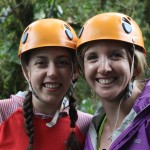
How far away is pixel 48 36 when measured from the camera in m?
2.78

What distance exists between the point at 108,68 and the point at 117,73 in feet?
0.24

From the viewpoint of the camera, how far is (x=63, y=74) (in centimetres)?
273

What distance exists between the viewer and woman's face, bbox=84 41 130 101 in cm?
238

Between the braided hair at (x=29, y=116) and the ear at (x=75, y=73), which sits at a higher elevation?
the ear at (x=75, y=73)

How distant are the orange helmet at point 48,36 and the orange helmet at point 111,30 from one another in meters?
0.19

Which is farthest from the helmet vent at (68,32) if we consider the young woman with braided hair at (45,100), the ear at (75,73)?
the ear at (75,73)

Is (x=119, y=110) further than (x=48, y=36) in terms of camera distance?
No

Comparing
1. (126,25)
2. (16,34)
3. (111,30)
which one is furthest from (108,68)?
(16,34)

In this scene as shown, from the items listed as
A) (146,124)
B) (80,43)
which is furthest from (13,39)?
(146,124)

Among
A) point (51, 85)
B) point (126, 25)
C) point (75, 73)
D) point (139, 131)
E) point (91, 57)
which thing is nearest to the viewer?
point (139, 131)

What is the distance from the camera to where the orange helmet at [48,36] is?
275 cm

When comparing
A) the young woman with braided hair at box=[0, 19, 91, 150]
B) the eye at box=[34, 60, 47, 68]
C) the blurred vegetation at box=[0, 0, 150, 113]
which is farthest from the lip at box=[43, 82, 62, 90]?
the blurred vegetation at box=[0, 0, 150, 113]

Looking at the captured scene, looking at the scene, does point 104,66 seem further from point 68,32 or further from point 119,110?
point 68,32

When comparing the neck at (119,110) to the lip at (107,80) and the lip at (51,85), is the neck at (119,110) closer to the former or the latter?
the lip at (107,80)
